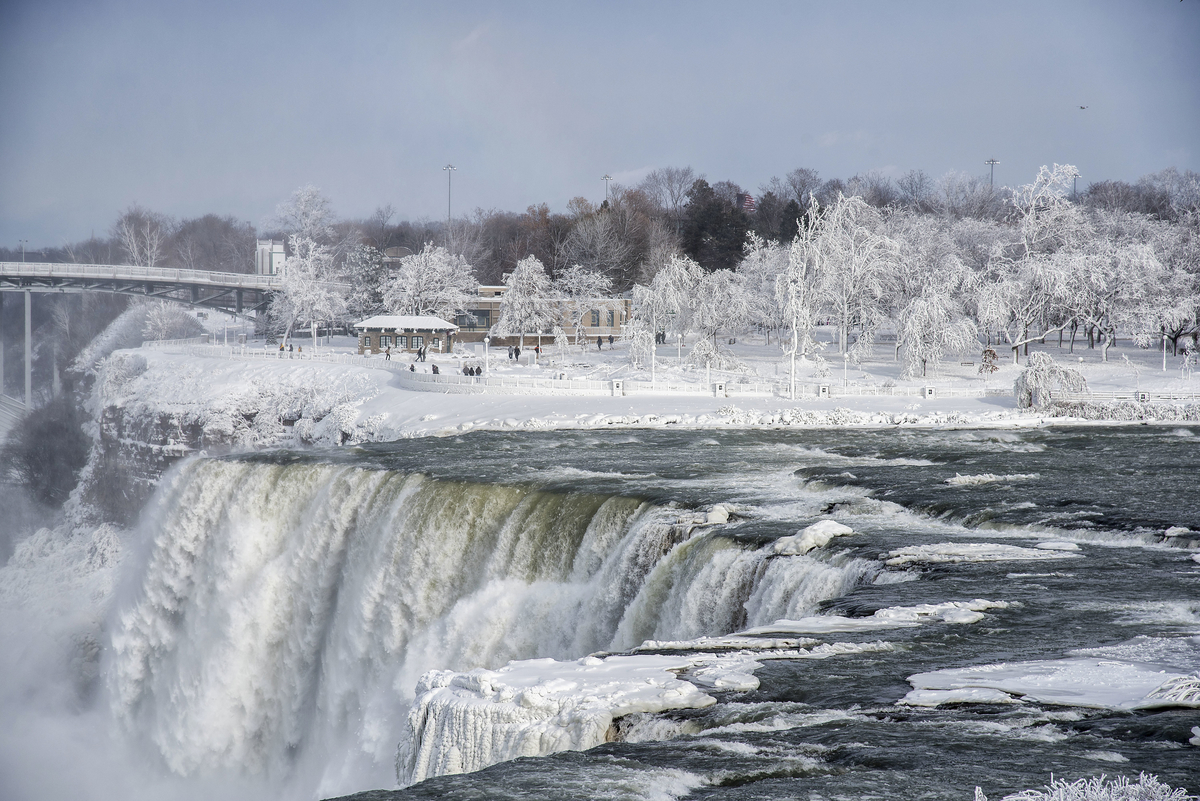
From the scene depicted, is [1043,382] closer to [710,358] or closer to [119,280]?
[710,358]

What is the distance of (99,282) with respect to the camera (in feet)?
250

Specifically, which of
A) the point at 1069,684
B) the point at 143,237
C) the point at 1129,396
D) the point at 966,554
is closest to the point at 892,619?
the point at 1069,684

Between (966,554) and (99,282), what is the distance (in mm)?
75064

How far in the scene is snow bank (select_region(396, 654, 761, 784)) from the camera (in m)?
8.62

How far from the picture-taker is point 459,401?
4331 cm

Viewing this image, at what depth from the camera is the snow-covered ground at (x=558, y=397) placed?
37.7m

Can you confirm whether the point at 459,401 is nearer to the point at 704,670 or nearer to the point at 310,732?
the point at 310,732

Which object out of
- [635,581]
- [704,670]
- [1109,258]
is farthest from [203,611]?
[1109,258]

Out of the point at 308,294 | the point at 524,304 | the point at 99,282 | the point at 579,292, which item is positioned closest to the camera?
the point at 524,304

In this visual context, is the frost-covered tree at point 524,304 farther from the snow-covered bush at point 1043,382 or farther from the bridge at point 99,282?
the snow-covered bush at point 1043,382

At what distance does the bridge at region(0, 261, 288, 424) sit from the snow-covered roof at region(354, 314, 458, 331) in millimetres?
15855

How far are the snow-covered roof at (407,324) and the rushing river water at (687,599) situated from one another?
38.0 metres

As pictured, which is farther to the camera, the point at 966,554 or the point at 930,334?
the point at 930,334

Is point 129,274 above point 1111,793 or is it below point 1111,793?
above
